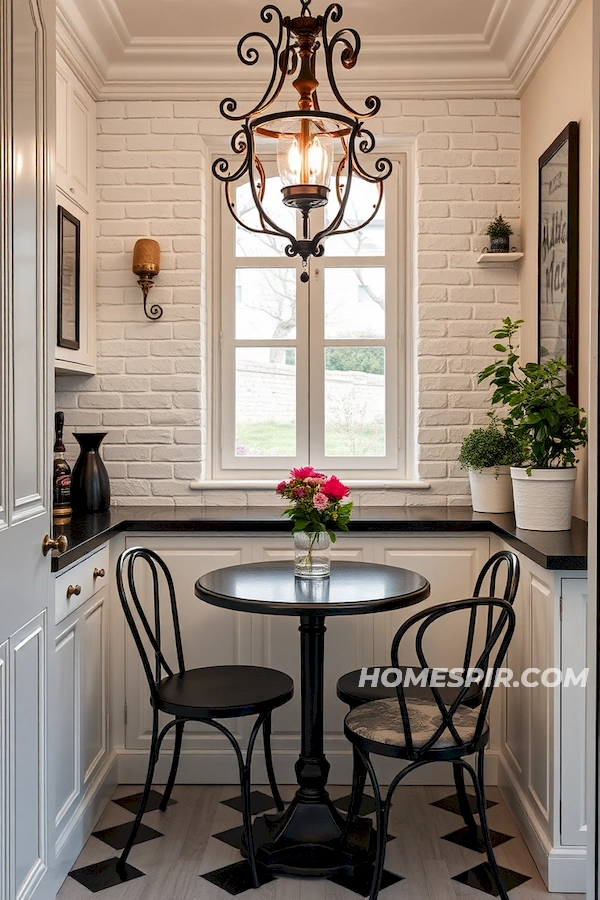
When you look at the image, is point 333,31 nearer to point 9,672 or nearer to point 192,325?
point 192,325

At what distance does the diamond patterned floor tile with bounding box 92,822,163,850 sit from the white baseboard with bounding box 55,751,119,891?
0.16 ft

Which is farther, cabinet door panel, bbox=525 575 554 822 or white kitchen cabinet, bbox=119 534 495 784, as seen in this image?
white kitchen cabinet, bbox=119 534 495 784

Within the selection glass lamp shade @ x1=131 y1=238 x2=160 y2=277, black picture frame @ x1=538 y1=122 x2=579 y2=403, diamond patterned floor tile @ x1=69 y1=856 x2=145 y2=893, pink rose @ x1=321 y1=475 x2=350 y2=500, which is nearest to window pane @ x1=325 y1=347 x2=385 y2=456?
black picture frame @ x1=538 y1=122 x2=579 y2=403

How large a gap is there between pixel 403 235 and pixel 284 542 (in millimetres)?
1414

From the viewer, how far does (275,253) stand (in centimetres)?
369

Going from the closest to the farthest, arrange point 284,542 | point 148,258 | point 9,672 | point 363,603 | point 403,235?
point 9,672
point 363,603
point 284,542
point 148,258
point 403,235

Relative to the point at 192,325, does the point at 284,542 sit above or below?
below

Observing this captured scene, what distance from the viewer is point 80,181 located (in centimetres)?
331

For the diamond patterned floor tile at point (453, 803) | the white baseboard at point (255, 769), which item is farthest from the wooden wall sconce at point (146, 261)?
the diamond patterned floor tile at point (453, 803)

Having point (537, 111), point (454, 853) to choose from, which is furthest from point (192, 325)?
point (454, 853)

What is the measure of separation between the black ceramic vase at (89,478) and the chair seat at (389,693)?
1186 millimetres

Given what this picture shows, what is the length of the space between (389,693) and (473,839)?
0.54 meters

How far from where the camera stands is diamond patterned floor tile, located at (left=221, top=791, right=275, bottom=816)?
296 cm

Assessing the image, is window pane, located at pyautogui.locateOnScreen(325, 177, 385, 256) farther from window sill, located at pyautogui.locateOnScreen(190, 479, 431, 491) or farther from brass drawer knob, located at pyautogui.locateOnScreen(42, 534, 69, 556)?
brass drawer knob, located at pyautogui.locateOnScreen(42, 534, 69, 556)
